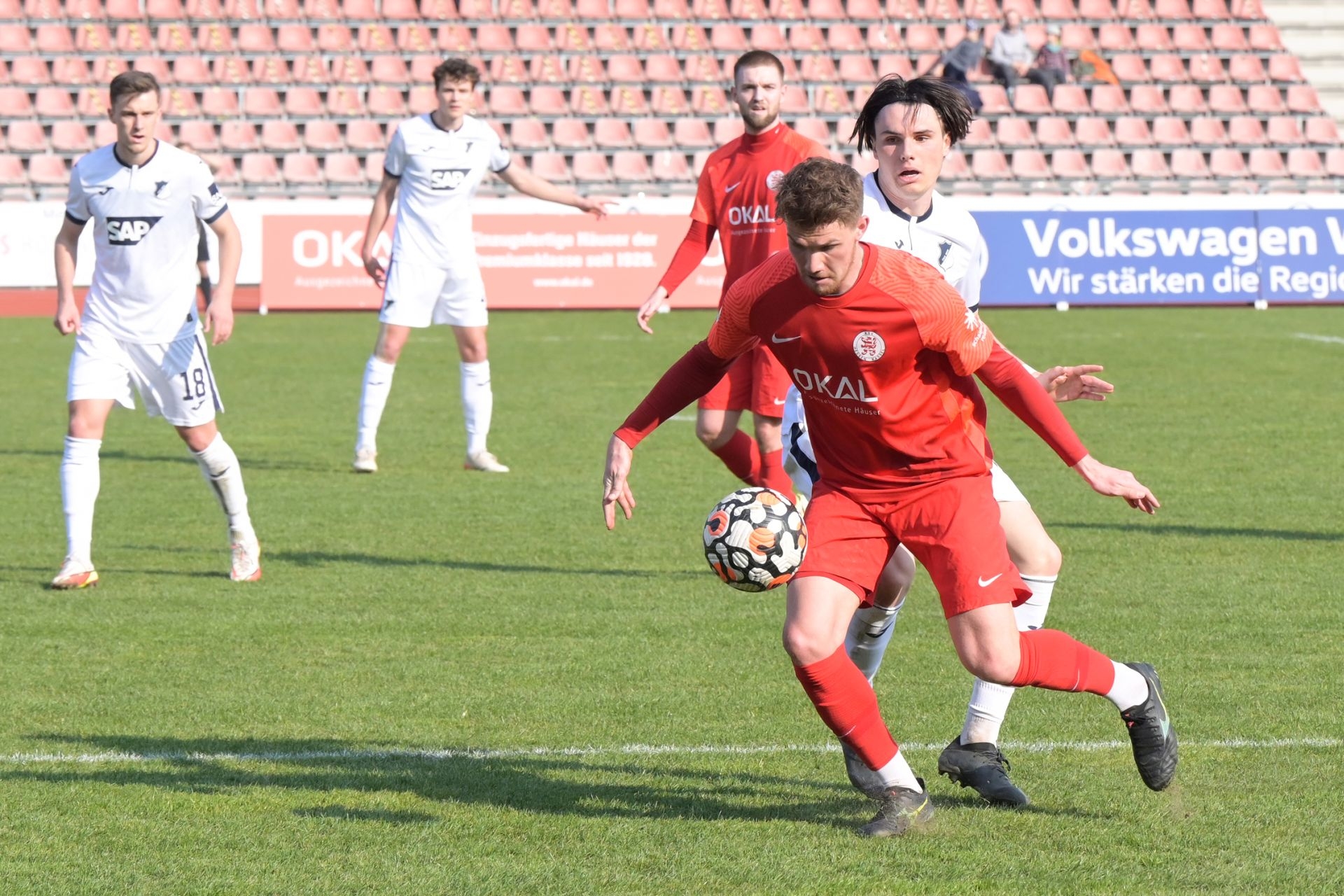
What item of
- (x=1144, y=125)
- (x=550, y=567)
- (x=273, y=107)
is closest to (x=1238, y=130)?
(x=1144, y=125)

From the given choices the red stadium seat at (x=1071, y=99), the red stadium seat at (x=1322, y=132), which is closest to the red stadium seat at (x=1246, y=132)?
the red stadium seat at (x=1322, y=132)

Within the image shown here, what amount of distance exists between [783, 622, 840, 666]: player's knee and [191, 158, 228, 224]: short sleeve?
13.4 ft

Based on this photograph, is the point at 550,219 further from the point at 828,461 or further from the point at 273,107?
the point at 828,461

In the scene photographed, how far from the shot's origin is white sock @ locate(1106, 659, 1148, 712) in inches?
179

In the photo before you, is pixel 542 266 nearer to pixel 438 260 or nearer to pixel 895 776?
pixel 438 260

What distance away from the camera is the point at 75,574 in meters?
7.61

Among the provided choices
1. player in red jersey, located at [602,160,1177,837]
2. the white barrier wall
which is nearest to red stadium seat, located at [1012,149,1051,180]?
the white barrier wall

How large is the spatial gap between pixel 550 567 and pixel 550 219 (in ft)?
45.0

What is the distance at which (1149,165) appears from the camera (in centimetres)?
2802

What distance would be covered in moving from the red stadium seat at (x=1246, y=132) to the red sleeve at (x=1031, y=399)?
26050 mm

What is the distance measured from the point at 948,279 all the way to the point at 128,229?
150 inches

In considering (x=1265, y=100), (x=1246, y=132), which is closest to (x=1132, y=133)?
(x=1246, y=132)

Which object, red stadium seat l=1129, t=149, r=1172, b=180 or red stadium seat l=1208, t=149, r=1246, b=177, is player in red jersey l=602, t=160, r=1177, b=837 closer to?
red stadium seat l=1129, t=149, r=1172, b=180

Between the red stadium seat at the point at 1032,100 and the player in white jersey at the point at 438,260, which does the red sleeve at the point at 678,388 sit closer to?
the player in white jersey at the point at 438,260
